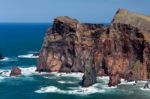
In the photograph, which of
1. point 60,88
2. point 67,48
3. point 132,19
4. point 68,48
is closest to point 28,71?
point 67,48

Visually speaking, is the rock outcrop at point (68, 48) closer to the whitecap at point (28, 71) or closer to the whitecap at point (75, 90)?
the whitecap at point (28, 71)

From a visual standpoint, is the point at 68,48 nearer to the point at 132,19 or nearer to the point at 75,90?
the point at 132,19

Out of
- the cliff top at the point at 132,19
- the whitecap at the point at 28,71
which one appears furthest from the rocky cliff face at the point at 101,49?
the whitecap at the point at 28,71

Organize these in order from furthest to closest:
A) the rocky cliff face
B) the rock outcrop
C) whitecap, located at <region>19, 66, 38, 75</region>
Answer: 1. whitecap, located at <region>19, 66, 38, 75</region>
2. the rock outcrop
3. the rocky cliff face

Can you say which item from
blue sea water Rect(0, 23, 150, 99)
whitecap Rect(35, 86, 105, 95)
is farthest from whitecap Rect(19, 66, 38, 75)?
whitecap Rect(35, 86, 105, 95)

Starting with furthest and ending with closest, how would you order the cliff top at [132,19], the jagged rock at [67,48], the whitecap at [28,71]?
the whitecap at [28,71] → the jagged rock at [67,48] → the cliff top at [132,19]

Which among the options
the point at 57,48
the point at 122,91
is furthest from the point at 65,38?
the point at 122,91

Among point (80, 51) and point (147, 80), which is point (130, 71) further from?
point (80, 51)

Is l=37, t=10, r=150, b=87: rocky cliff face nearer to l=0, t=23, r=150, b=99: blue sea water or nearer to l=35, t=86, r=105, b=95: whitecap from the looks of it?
l=35, t=86, r=105, b=95: whitecap
